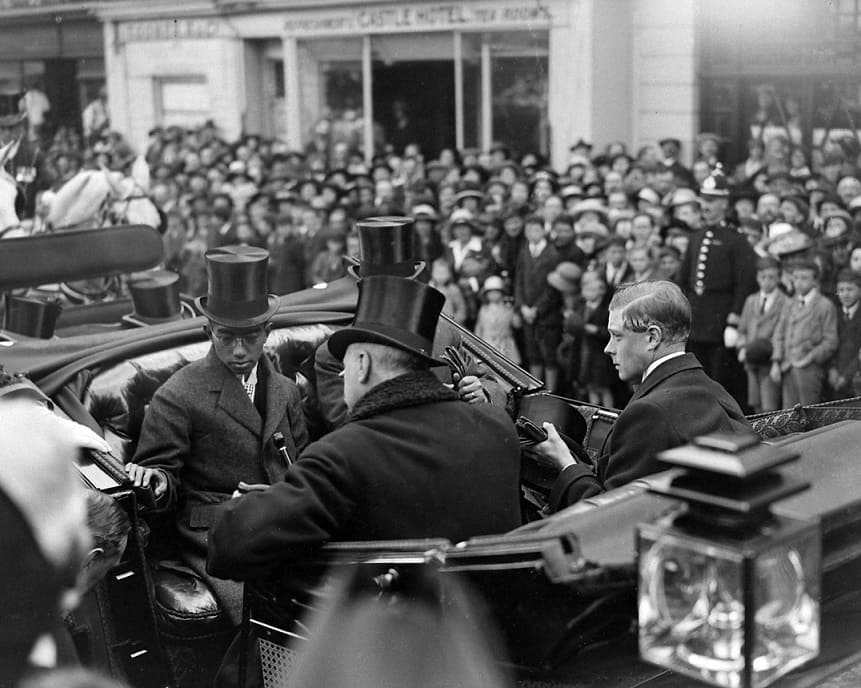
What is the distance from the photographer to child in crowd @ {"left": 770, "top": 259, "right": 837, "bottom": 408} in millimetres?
7223

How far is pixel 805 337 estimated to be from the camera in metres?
7.26

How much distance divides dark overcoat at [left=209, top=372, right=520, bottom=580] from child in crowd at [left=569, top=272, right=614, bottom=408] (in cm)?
525

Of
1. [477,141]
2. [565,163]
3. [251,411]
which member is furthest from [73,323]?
[477,141]

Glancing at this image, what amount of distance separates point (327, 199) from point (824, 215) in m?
4.75

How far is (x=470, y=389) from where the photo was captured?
4328mm

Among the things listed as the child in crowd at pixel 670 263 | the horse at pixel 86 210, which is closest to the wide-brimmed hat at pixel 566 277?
the child in crowd at pixel 670 263

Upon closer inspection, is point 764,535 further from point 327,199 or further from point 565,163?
point 565,163

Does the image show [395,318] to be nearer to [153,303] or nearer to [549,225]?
[153,303]

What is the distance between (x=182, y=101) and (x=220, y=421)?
17078 mm

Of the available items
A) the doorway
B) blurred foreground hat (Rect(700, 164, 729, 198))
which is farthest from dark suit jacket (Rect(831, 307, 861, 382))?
the doorway

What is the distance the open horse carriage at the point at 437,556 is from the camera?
2.51 meters

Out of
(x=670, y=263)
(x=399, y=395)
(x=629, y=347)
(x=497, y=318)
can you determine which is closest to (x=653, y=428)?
(x=629, y=347)

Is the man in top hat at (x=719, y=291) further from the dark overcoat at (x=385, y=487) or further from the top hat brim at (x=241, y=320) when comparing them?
the dark overcoat at (x=385, y=487)

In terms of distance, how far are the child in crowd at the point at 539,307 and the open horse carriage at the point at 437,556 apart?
348 cm
